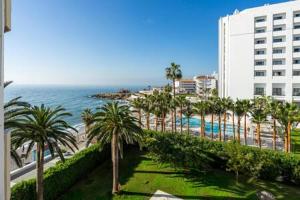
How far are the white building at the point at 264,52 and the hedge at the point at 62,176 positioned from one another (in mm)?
36887

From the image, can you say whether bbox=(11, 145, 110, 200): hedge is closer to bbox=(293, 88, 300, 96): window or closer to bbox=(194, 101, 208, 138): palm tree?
bbox=(194, 101, 208, 138): palm tree

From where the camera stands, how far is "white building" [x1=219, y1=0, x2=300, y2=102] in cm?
4350

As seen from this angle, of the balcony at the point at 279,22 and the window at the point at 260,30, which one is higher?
the balcony at the point at 279,22

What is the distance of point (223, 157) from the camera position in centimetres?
2186

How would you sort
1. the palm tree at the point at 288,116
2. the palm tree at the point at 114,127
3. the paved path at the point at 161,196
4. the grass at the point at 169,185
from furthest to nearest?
the palm tree at the point at 288,116, the palm tree at the point at 114,127, the grass at the point at 169,185, the paved path at the point at 161,196

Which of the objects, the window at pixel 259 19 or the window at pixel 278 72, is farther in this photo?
the window at pixel 259 19

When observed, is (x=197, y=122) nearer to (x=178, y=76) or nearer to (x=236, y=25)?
(x=178, y=76)

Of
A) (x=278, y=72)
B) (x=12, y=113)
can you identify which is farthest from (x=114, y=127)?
(x=278, y=72)

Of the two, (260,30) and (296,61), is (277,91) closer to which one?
(296,61)

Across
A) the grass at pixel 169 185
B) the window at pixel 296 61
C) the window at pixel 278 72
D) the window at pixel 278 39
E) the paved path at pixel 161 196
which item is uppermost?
the window at pixel 278 39

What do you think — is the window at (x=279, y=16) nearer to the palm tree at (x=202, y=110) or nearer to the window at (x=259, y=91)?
the window at (x=259, y=91)

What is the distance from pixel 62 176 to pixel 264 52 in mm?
45167

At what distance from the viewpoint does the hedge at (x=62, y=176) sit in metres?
14.4

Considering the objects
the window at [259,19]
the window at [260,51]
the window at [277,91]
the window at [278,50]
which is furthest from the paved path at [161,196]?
the window at [259,19]
